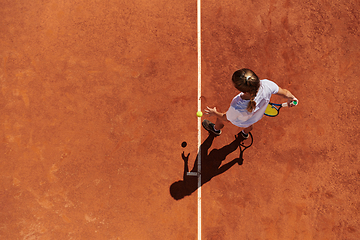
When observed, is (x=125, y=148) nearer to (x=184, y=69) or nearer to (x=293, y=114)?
(x=184, y=69)

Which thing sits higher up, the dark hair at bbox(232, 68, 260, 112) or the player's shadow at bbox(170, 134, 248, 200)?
the dark hair at bbox(232, 68, 260, 112)

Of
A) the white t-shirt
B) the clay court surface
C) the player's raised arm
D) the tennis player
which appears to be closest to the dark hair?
the tennis player

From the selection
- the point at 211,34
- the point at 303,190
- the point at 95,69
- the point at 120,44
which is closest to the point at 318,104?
the point at 303,190

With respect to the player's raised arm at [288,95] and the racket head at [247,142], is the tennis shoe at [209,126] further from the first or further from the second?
the player's raised arm at [288,95]

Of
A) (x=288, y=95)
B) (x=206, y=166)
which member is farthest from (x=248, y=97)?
(x=206, y=166)

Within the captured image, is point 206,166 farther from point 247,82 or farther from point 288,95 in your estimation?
point 247,82

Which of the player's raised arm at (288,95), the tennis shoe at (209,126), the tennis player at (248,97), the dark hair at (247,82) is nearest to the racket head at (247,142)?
the tennis shoe at (209,126)

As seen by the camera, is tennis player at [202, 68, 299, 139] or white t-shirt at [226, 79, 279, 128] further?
white t-shirt at [226, 79, 279, 128]

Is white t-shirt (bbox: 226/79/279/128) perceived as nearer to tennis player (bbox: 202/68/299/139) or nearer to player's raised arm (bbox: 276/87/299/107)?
tennis player (bbox: 202/68/299/139)
